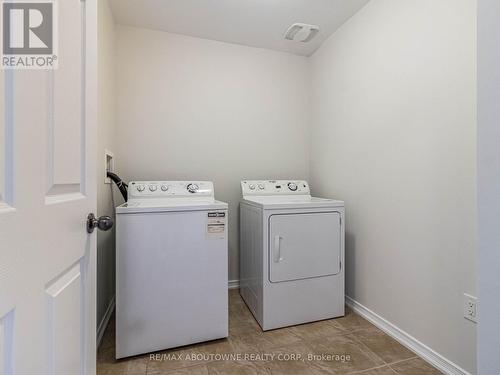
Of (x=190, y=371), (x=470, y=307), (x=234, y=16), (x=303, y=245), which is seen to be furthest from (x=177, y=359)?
(x=234, y=16)

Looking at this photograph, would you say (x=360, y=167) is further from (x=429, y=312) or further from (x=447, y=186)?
(x=429, y=312)

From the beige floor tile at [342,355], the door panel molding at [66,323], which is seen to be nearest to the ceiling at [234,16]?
the door panel molding at [66,323]

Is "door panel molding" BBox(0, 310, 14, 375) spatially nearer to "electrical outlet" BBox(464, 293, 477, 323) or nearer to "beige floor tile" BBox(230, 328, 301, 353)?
"beige floor tile" BBox(230, 328, 301, 353)

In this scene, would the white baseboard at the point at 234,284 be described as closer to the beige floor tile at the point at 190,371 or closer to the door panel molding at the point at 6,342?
the beige floor tile at the point at 190,371

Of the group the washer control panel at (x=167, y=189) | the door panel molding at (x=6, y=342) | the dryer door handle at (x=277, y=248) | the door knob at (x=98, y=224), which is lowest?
the dryer door handle at (x=277, y=248)

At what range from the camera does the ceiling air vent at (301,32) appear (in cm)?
218

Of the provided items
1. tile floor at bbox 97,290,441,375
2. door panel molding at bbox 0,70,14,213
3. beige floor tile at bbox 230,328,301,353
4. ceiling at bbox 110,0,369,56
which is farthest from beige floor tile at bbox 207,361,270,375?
ceiling at bbox 110,0,369,56

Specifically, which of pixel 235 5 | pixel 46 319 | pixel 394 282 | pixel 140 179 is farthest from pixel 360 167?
pixel 46 319

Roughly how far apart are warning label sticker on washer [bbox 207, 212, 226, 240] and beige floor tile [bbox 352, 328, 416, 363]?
1.17m

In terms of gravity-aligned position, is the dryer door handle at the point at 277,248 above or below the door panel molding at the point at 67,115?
below

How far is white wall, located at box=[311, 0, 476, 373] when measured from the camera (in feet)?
4.30

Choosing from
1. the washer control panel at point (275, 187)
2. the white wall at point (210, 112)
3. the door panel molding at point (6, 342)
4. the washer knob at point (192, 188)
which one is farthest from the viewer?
the washer control panel at point (275, 187)

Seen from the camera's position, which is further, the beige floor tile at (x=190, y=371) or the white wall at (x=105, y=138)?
the white wall at (x=105, y=138)

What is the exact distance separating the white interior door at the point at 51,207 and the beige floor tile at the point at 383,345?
5.12 feet
